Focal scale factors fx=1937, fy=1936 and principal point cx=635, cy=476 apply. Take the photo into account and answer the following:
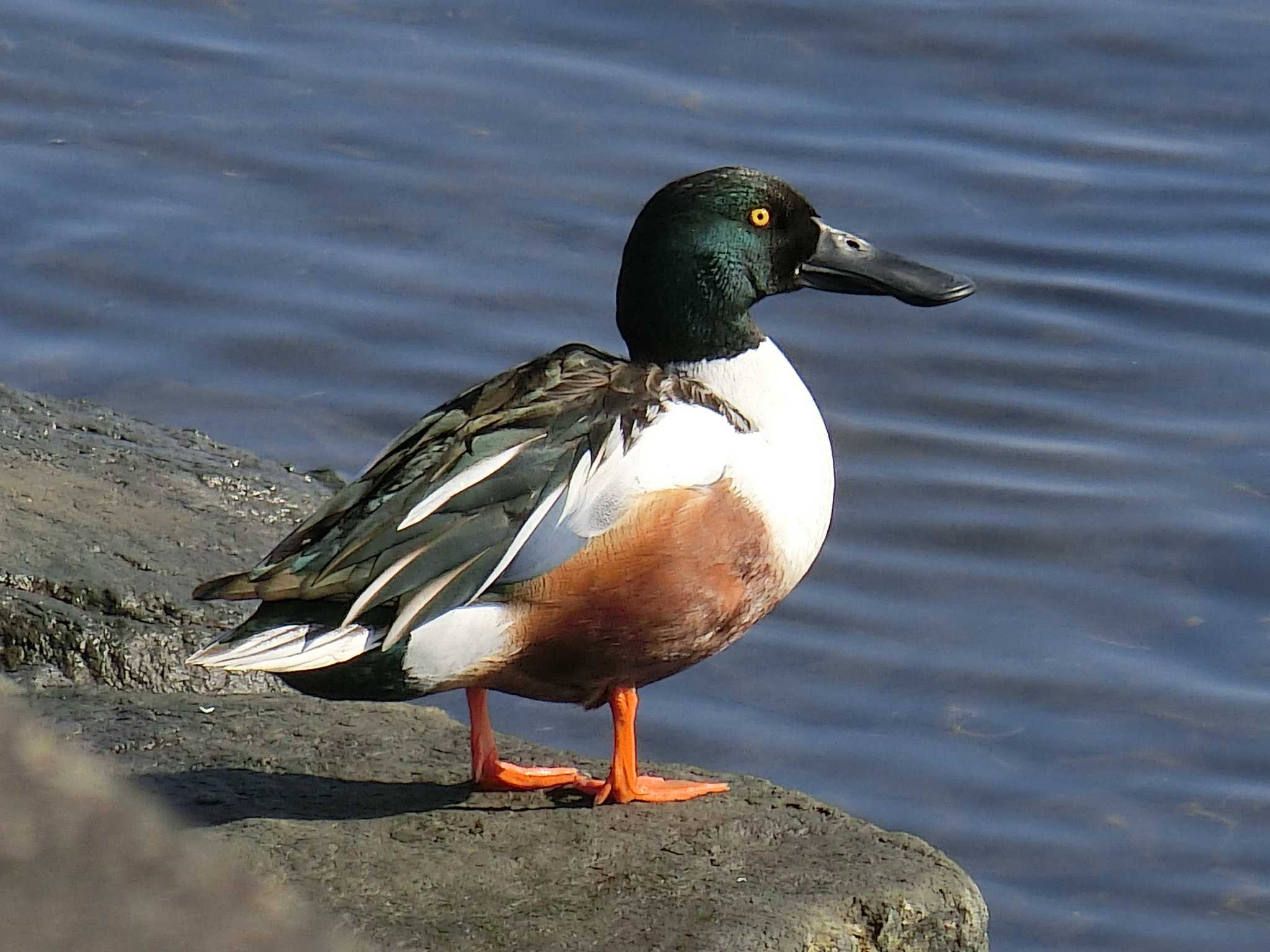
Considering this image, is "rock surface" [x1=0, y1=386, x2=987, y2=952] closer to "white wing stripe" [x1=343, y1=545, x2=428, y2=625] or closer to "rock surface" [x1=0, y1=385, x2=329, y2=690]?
"rock surface" [x1=0, y1=385, x2=329, y2=690]

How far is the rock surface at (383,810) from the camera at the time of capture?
320cm

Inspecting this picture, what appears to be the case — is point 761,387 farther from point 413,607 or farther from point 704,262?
point 413,607

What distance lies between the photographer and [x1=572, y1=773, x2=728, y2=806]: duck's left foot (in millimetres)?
3727

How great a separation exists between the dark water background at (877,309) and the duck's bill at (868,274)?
137cm

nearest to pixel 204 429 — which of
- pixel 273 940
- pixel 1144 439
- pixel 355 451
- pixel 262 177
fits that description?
pixel 355 451

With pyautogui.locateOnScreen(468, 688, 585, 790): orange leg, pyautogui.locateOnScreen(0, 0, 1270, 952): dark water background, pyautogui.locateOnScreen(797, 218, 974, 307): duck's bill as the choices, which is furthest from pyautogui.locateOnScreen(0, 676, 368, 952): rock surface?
pyautogui.locateOnScreen(0, 0, 1270, 952): dark water background

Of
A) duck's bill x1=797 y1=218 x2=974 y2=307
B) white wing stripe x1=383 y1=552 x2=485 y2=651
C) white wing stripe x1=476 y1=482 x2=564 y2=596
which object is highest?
duck's bill x1=797 y1=218 x2=974 y2=307

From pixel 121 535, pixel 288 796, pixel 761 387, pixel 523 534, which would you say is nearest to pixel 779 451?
pixel 761 387

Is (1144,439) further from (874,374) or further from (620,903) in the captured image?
(620,903)

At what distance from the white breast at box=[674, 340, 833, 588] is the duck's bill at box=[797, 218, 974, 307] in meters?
0.27

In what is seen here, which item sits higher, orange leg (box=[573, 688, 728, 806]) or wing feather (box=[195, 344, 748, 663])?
wing feather (box=[195, 344, 748, 663])

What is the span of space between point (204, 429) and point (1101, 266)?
340 cm

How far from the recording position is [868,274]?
422cm

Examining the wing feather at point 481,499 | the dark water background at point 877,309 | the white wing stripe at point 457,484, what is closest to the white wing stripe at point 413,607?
the wing feather at point 481,499
